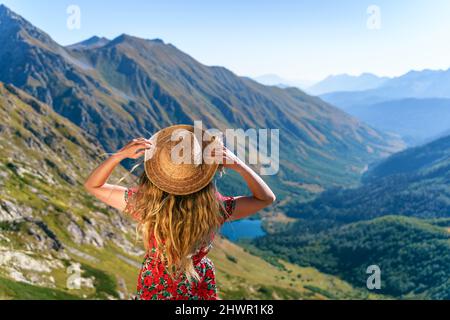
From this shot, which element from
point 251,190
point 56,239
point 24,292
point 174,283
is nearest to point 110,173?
point 174,283

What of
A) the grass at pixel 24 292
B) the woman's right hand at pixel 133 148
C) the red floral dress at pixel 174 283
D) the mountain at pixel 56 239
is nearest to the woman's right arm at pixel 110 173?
the woman's right hand at pixel 133 148

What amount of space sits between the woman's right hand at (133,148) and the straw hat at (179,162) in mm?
106

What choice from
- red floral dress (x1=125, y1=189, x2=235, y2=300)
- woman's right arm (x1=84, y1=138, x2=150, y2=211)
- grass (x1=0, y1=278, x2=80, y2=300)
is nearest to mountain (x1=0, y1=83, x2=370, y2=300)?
grass (x1=0, y1=278, x2=80, y2=300)

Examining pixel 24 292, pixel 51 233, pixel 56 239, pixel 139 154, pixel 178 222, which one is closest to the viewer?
pixel 178 222

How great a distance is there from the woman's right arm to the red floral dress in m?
1.22

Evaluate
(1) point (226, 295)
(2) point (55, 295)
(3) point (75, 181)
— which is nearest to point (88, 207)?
(3) point (75, 181)

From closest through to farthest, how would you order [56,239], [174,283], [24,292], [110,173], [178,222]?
[178,222], [174,283], [110,173], [24,292], [56,239]

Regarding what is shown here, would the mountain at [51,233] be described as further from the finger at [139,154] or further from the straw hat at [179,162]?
the straw hat at [179,162]

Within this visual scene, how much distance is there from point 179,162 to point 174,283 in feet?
6.35

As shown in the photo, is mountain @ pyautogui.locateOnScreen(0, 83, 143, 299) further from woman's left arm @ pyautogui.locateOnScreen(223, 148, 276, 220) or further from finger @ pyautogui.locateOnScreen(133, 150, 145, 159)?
woman's left arm @ pyautogui.locateOnScreen(223, 148, 276, 220)

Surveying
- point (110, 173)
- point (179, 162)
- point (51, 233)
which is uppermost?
point (179, 162)

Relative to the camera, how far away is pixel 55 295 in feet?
238

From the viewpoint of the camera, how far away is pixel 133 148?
7.10 metres

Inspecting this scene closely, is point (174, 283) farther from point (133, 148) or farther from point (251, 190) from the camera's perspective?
point (133, 148)
